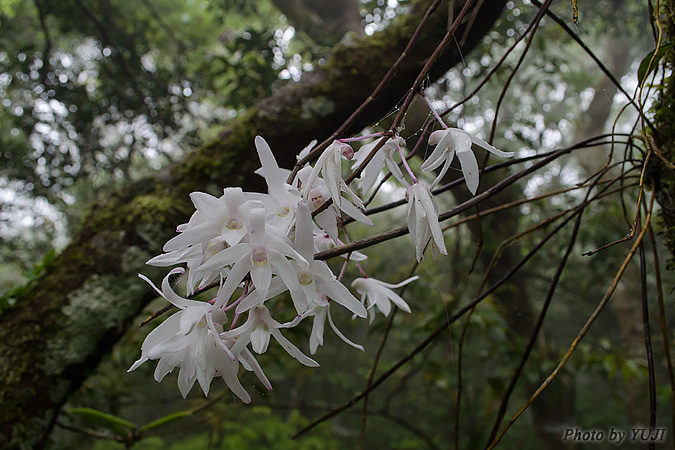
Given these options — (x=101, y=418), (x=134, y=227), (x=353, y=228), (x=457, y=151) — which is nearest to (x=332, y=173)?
(x=457, y=151)

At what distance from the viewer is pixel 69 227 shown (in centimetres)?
333

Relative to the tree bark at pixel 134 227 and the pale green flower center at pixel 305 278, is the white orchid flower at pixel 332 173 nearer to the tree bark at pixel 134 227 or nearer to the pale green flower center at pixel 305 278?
the pale green flower center at pixel 305 278

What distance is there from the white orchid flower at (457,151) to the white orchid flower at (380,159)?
0.04 meters

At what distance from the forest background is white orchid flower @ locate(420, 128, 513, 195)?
4cm

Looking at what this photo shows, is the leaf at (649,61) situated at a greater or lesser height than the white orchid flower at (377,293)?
greater

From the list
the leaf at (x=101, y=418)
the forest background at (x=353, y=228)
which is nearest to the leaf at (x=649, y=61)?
the forest background at (x=353, y=228)

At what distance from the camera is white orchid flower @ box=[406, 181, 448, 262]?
1.36 feet

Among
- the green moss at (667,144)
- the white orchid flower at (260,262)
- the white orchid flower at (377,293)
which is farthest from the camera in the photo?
the green moss at (667,144)

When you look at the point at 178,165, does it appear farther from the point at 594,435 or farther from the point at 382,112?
the point at 594,435

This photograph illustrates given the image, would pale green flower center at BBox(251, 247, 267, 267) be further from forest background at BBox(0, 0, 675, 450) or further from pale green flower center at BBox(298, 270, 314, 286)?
forest background at BBox(0, 0, 675, 450)

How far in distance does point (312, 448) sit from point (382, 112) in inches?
128

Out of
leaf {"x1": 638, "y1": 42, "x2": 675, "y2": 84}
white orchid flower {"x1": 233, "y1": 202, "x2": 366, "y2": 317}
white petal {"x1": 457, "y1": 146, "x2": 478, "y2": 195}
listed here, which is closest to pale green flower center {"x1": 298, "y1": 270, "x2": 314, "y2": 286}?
white orchid flower {"x1": 233, "y1": 202, "x2": 366, "y2": 317}

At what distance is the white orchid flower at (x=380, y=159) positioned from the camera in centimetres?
50

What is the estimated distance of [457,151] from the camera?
18.8 inches
